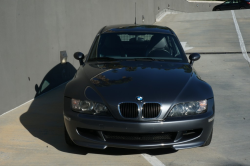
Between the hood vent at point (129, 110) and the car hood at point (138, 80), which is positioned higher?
the car hood at point (138, 80)

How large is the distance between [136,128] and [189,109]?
0.68 meters

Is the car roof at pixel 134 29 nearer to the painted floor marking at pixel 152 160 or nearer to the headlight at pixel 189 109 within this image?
the headlight at pixel 189 109

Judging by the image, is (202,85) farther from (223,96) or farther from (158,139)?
(223,96)

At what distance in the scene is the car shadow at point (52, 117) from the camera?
4.81 m

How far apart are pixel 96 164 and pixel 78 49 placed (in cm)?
615

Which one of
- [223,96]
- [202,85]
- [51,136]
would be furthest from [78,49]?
[202,85]

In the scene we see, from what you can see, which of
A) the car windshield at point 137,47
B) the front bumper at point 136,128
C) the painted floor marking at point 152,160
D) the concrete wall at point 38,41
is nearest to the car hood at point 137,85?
the front bumper at point 136,128

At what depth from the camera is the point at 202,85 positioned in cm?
479

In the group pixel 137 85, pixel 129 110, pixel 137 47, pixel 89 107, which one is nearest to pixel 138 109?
pixel 129 110

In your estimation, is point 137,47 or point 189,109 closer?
point 189,109

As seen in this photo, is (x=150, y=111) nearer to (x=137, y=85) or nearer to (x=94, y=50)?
(x=137, y=85)

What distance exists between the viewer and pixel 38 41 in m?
7.96

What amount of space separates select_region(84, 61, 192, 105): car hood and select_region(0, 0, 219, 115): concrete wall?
1934mm

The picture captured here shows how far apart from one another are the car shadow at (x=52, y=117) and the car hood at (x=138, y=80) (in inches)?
32.1
